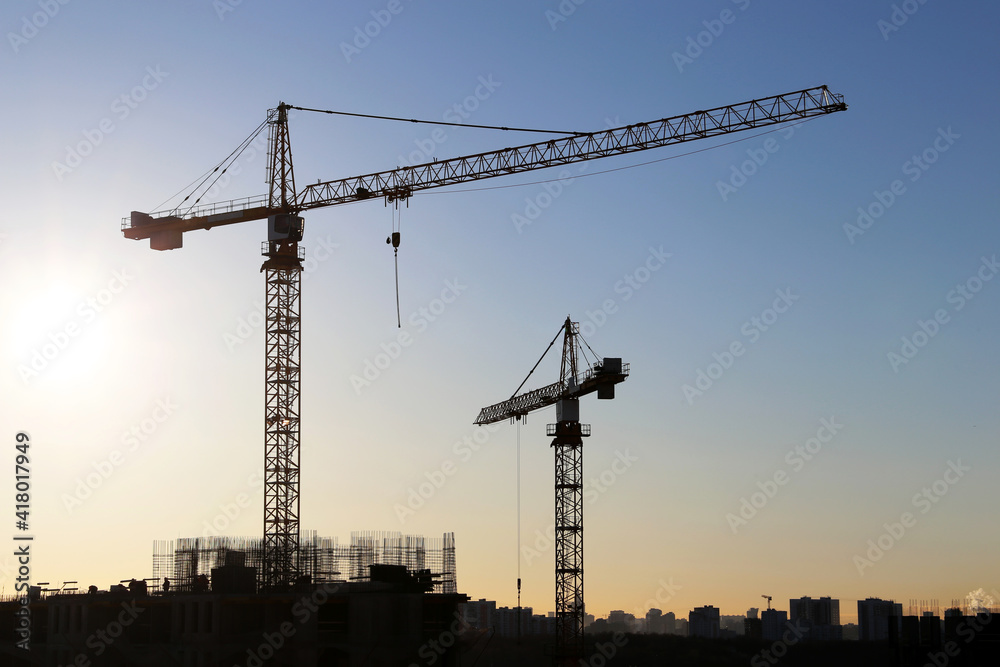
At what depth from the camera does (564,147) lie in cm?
8312

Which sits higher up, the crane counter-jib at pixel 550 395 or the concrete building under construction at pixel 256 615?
the crane counter-jib at pixel 550 395

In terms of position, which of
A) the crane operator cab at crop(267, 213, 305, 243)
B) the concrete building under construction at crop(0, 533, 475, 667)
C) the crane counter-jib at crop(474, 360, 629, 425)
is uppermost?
the crane operator cab at crop(267, 213, 305, 243)

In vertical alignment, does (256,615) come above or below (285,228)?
below

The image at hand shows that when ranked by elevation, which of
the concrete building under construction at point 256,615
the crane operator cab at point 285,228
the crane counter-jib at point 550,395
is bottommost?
the concrete building under construction at point 256,615

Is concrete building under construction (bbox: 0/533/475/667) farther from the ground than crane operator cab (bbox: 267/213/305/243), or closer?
closer

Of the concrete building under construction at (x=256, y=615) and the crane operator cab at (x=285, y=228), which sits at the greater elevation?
the crane operator cab at (x=285, y=228)

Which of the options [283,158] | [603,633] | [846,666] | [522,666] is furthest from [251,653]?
[603,633]

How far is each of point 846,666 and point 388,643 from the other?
98.3m

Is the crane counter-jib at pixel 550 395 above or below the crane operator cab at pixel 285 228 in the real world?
below

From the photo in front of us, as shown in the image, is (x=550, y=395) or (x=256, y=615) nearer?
(x=256, y=615)

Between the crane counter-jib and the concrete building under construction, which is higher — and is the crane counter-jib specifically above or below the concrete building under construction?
above

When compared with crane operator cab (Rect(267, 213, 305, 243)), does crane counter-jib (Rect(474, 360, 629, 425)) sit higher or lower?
lower

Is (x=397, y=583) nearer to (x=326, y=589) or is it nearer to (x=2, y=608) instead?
(x=326, y=589)

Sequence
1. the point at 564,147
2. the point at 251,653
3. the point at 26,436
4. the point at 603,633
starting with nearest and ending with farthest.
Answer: the point at 26,436, the point at 251,653, the point at 564,147, the point at 603,633
